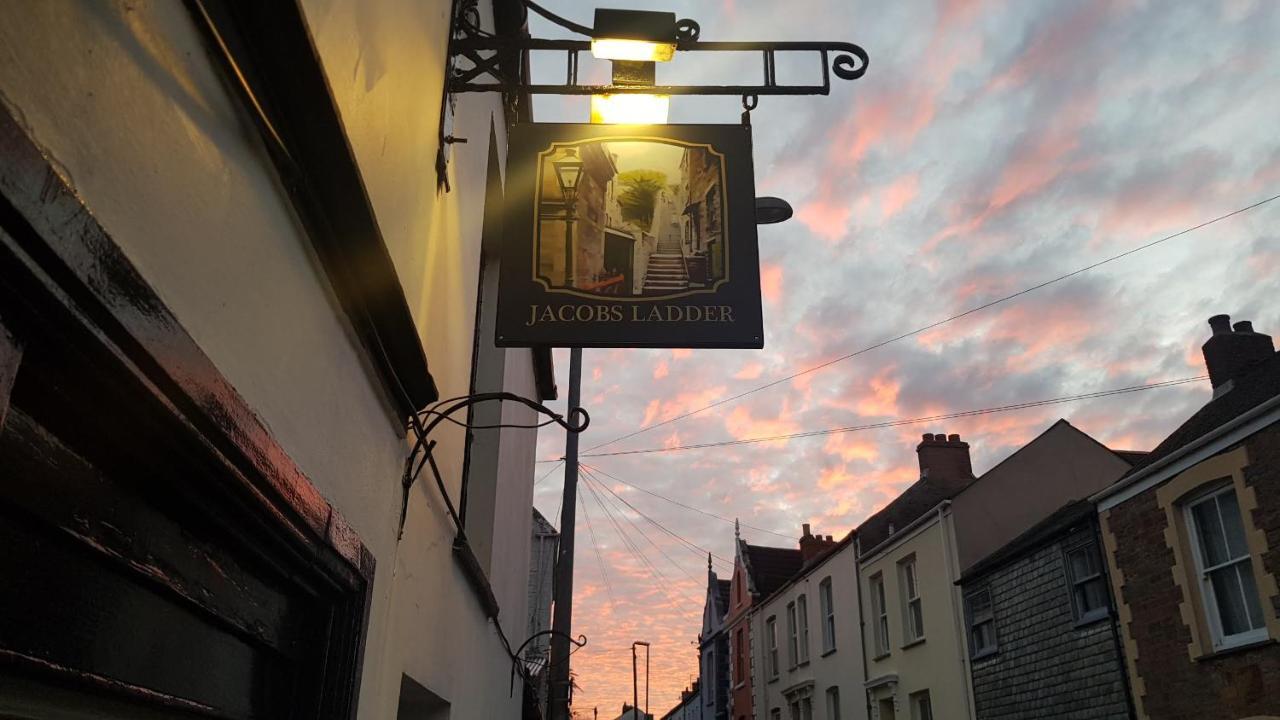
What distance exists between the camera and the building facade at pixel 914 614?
61.0ft

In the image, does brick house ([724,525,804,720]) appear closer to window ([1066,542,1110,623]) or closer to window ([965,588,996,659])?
window ([965,588,996,659])

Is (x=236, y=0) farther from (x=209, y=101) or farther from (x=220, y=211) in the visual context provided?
(x=220, y=211)

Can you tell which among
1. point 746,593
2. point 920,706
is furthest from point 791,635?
point 920,706

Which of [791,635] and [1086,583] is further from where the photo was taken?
[791,635]

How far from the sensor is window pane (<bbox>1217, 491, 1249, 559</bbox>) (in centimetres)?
1108

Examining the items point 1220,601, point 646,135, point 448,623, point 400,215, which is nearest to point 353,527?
point 400,215

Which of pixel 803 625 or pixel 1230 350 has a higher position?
pixel 1230 350

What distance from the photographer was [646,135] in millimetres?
4949

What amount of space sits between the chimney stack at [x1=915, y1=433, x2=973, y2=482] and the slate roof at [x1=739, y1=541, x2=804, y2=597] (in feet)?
33.6

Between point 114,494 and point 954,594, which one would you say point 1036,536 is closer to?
point 954,594

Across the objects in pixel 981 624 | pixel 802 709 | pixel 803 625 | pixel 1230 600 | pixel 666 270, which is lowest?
pixel 802 709

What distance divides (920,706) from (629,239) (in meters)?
18.7

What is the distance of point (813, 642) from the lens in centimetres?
2767

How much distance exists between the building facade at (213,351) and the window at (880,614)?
19.9 metres
